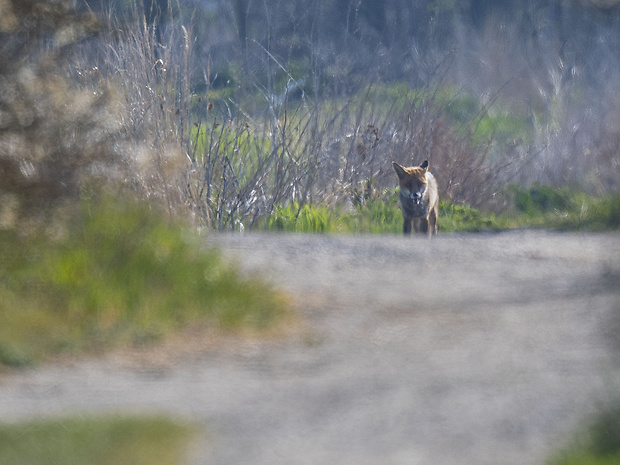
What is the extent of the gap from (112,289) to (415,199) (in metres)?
4.70

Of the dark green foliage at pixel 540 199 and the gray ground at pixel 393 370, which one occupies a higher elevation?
the gray ground at pixel 393 370

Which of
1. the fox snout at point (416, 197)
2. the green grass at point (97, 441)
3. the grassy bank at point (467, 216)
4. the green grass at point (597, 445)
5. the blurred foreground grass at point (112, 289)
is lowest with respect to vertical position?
the grassy bank at point (467, 216)

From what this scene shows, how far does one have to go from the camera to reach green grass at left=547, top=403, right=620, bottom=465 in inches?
170

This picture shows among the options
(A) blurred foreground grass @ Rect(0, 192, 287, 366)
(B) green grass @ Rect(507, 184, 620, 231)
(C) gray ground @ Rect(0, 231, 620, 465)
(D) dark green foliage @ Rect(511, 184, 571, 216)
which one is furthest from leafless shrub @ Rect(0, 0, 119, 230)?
(D) dark green foliage @ Rect(511, 184, 571, 216)

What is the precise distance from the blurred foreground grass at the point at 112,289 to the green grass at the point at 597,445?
2.63m

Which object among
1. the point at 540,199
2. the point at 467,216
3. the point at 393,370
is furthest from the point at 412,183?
the point at 393,370

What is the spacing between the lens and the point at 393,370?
5.75m

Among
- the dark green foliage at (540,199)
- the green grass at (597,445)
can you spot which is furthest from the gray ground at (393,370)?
the dark green foliage at (540,199)

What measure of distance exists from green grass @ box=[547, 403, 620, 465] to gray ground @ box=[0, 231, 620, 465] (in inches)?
3.9

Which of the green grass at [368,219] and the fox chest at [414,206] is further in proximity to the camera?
the green grass at [368,219]

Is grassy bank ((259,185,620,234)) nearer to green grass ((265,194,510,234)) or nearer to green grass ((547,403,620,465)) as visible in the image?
green grass ((265,194,510,234))

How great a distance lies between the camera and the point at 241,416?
4.98 m

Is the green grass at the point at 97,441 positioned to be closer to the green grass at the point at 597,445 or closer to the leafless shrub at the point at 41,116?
the green grass at the point at 597,445

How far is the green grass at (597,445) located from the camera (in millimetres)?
4324
